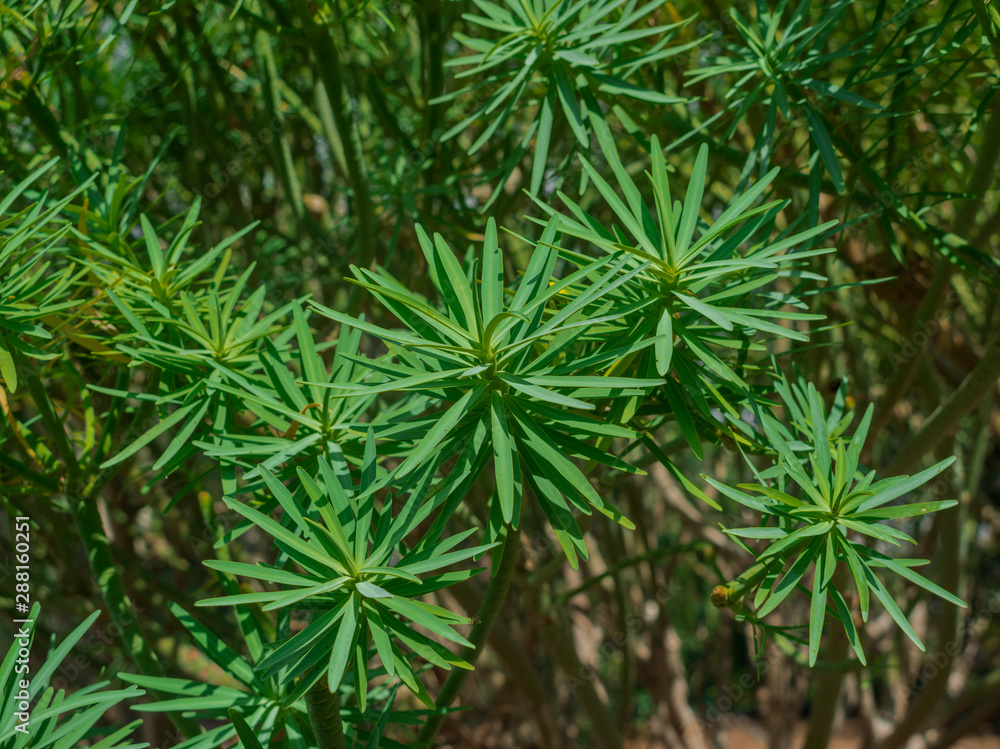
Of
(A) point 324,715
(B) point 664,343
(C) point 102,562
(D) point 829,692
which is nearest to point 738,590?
(B) point 664,343

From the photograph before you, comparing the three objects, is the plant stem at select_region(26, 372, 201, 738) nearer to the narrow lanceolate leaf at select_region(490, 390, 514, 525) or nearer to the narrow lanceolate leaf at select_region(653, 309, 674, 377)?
the narrow lanceolate leaf at select_region(490, 390, 514, 525)

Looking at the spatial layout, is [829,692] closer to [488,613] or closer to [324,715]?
[488,613]

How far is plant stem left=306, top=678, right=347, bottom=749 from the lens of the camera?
847 millimetres

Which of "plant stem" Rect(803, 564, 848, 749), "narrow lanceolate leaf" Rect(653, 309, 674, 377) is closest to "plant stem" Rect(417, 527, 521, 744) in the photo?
"narrow lanceolate leaf" Rect(653, 309, 674, 377)

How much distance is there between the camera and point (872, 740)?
9.91 ft

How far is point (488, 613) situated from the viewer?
1.07 meters

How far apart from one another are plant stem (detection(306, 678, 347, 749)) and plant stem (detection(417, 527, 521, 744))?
170mm

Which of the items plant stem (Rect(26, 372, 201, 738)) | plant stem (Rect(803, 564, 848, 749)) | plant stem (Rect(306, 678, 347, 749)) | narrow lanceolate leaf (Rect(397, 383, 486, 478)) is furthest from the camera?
plant stem (Rect(803, 564, 848, 749))

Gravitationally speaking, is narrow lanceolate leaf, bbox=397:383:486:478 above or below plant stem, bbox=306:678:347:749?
above

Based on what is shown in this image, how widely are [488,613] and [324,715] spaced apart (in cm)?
28

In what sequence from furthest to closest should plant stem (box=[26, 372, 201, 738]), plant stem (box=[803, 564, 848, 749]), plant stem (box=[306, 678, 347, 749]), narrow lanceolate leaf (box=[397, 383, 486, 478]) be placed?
1. plant stem (box=[803, 564, 848, 749])
2. plant stem (box=[26, 372, 201, 738])
3. plant stem (box=[306, 678, 347, 749])
4. narrow lanceolate leaf (box=[397, 383, 486, 478])

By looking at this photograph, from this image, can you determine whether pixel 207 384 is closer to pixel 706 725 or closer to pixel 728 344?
pixel 728 344

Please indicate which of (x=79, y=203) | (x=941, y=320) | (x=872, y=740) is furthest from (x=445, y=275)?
(x=872, y=740)

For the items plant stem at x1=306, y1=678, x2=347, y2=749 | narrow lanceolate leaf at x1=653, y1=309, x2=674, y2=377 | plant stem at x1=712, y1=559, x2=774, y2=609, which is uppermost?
narrow lanceolate leaf at x1=653, y1=309, x2=674, y2=377
